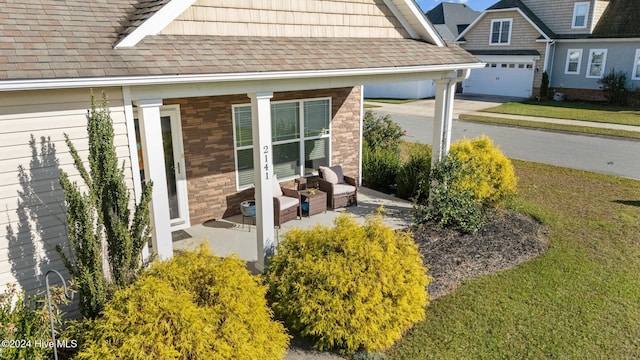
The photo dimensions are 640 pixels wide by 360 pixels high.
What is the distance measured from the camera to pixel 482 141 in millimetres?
10773

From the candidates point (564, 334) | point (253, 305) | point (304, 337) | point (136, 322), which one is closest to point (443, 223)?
point (564, 334)

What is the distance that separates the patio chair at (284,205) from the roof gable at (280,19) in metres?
3.22

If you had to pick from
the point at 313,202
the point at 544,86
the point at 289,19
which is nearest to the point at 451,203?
the point at 313,202

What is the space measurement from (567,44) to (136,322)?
1330 inches

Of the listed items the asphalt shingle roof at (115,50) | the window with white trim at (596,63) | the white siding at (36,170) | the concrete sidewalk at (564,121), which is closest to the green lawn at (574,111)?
the concrete sidewalk at (564,121)

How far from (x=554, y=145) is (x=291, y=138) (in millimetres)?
12718

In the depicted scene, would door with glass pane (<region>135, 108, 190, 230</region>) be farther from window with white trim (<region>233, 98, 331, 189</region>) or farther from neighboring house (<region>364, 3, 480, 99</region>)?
neighboring house (<region>364, 3, 480, 99</region>)

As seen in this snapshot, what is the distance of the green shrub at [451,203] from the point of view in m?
9.47

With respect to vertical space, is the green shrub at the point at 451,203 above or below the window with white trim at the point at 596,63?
below

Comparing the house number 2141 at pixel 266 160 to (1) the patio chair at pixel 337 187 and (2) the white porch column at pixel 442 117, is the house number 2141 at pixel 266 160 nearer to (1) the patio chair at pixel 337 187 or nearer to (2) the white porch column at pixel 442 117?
(1) the patio chair at pixel 337 187

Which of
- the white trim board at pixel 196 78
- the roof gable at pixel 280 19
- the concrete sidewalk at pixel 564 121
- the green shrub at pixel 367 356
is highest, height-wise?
the roof gable at pixel 280 19

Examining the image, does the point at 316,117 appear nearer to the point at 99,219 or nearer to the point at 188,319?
the point at 99,219

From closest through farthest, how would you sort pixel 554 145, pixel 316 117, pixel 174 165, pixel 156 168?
pixel 156 168, pixel 174 165, pixel 316 117, pixel 554 145

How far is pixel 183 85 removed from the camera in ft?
20.5
